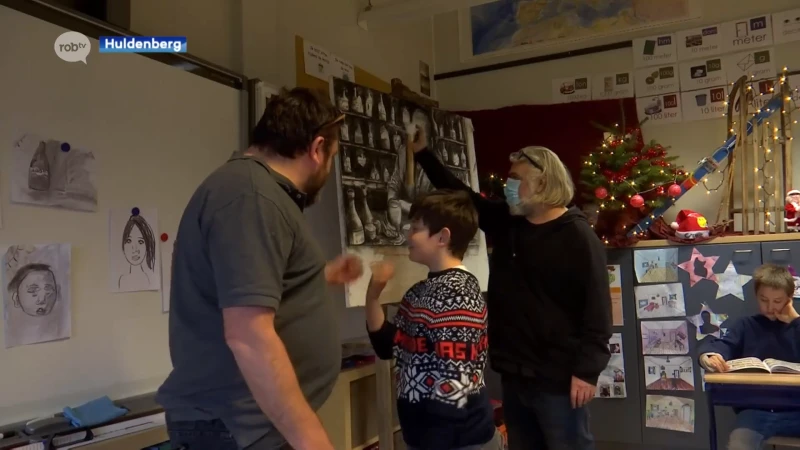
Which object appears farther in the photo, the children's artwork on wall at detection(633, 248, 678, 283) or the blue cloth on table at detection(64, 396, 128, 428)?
the children's artwork on wall at detection(633, 248, 678, 283)

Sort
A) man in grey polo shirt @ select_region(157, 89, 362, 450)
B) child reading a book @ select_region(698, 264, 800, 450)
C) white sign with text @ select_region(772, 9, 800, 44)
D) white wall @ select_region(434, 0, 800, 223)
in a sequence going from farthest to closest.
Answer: white wall @ select_region(434, 0, 800, 223), white sign with text @ select_region(772, 9, 800, 44), child reading a book @ select_region(698, 264, 800, 450), man in grey polo shirt @ select_region(157, 89, 362, 450)

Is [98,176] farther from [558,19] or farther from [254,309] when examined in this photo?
[558,19]

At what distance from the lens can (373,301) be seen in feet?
5.47

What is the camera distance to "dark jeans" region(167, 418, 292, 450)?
993mm

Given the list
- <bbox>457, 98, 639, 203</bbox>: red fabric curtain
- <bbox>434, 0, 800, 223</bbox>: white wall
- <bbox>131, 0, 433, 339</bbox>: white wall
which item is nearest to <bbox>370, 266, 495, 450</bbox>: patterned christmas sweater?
<bbox>131, 0, 433, 339</bbox>: white wall

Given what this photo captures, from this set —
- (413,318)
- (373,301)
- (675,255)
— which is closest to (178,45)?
(373,301)

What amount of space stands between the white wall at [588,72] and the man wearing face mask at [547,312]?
1.99 metres

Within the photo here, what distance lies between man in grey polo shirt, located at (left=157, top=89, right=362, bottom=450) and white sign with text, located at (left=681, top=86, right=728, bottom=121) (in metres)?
3.01

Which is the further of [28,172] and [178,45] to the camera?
[178,45]

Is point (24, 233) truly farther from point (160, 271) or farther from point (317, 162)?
point (317, 162)

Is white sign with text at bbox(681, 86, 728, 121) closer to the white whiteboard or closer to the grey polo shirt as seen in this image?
the white whiteboard

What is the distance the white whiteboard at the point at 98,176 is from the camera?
1554 mm

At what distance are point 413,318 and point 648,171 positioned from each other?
203cm

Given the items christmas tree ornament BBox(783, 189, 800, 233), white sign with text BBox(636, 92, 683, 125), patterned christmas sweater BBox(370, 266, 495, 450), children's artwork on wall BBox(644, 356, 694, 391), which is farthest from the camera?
white sign with text BBox(636, 92, 683, 125)
